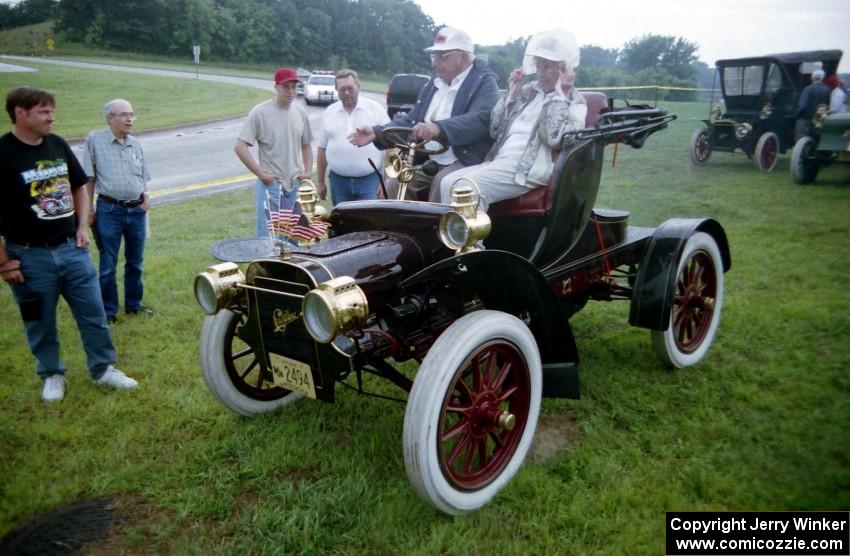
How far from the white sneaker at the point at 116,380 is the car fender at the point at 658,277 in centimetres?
294

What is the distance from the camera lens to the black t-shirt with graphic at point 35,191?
3047mm

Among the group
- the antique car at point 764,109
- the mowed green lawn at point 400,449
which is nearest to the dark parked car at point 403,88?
the antique car at point 764,109

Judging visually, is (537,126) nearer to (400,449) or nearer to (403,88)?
(400,449)

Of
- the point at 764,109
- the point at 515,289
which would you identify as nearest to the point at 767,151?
the point at 764,109

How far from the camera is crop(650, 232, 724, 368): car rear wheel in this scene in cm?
344

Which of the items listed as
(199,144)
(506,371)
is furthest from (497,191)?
(199,144)

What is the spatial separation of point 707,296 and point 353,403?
2.35 metres

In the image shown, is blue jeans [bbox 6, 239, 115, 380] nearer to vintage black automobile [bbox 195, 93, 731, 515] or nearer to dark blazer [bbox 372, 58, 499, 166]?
vintage black automobile [bbox 195, 93, 731, 515]

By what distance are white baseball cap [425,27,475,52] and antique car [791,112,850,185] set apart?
283 inches

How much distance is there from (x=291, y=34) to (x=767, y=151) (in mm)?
8420

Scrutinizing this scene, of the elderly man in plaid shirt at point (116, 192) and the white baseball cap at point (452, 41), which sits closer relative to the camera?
the white baseball cap at point (452, 41)

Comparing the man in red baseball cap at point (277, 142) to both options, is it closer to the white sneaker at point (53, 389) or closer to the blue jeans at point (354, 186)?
the blue jeans at point (354, 186)

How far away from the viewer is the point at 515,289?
263cm

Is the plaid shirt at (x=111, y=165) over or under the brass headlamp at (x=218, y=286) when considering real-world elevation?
over
